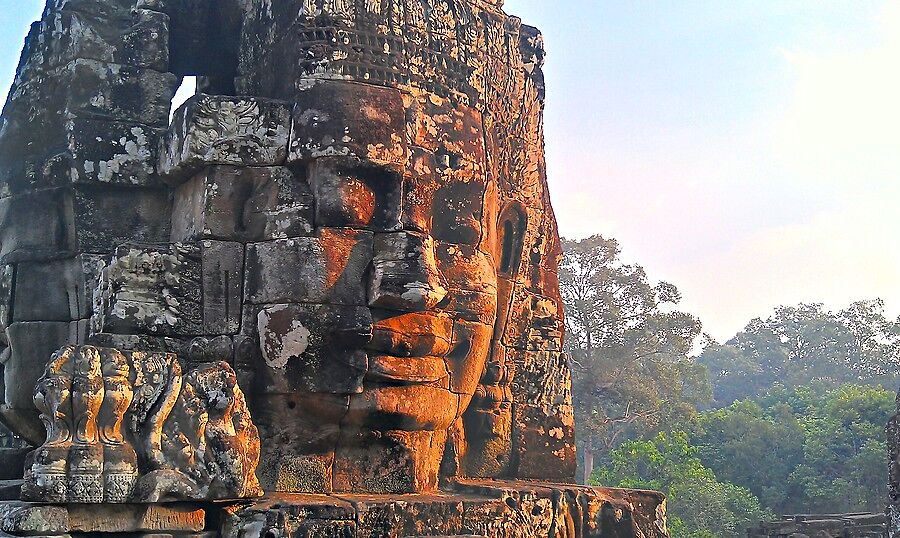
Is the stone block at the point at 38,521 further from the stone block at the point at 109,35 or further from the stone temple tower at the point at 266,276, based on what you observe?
the stone block at the point at 109,35

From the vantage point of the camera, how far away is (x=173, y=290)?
708 centimetres

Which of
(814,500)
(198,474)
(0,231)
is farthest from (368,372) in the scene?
(814,500)

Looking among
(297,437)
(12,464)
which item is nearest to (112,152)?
(12,464)

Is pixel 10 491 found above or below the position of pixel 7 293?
below

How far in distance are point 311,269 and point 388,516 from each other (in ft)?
5.02

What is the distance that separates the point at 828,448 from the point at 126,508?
90.4 feet

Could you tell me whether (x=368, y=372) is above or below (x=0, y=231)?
below

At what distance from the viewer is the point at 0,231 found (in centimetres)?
813

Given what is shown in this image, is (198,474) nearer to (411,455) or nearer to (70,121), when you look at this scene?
(411,455)

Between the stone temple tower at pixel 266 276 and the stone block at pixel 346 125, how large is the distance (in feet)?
0.05

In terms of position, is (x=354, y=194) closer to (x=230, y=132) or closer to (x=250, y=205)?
(x=250, y=205)

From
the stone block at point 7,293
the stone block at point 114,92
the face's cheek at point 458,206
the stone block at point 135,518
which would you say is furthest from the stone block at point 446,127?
the stone block at point 7,293

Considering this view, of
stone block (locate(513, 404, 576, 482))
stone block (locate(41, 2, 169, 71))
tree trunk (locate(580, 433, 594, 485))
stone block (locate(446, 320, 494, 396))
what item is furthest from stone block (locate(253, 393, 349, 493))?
tree trunk (locate(580, 433, 594, 485))

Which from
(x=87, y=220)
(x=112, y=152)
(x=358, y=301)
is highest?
(x=112, y=152)
